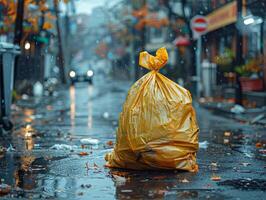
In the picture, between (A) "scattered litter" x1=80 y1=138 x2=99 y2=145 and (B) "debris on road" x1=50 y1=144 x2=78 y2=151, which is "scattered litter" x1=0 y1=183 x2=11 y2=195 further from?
(A) "scattered litter" x1=80 y1=138 x2=99 y2=145

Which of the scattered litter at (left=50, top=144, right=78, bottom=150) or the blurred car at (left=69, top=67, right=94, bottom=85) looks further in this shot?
the blurred car at (left=69, top=67, right=94, bottom=85)

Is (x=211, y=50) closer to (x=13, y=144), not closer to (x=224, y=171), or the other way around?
(x=13, y=144)

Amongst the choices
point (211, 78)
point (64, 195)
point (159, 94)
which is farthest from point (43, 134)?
point (211, 78)

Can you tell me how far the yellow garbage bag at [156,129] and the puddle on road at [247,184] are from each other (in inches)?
32.0

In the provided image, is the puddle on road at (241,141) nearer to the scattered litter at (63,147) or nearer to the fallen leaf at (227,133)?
the fallen leaf at (227,133)

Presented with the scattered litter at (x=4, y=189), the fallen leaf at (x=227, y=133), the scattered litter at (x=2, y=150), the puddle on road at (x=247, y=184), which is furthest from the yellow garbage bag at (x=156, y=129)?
the fallen leaf at (x=227, y=133)

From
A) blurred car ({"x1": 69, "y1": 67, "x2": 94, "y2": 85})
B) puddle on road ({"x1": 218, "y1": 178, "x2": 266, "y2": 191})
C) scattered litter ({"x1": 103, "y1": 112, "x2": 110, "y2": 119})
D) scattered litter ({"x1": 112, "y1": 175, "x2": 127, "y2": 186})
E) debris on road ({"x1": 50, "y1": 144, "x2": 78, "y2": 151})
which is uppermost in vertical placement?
blurred car ({"x1": 69, "y1": 67, "x2": 94, "y2": 85})

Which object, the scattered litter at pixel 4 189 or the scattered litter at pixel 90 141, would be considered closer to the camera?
the scattered litter at pixel 4 189

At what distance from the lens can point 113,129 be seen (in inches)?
633

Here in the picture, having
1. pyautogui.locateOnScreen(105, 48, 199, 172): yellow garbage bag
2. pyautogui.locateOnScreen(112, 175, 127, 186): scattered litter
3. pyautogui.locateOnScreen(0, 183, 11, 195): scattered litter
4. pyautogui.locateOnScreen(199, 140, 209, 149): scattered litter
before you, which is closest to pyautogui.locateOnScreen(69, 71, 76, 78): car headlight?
pyautogui.locateOnScreen(199, 140, 209, 149): scattered litter

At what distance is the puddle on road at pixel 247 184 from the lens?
7.91 m

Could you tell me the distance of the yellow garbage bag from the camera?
28.9 feet

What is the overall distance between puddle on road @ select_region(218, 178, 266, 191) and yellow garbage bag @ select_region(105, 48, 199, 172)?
0.81m

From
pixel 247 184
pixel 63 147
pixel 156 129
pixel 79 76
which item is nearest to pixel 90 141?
pixel 63 147
